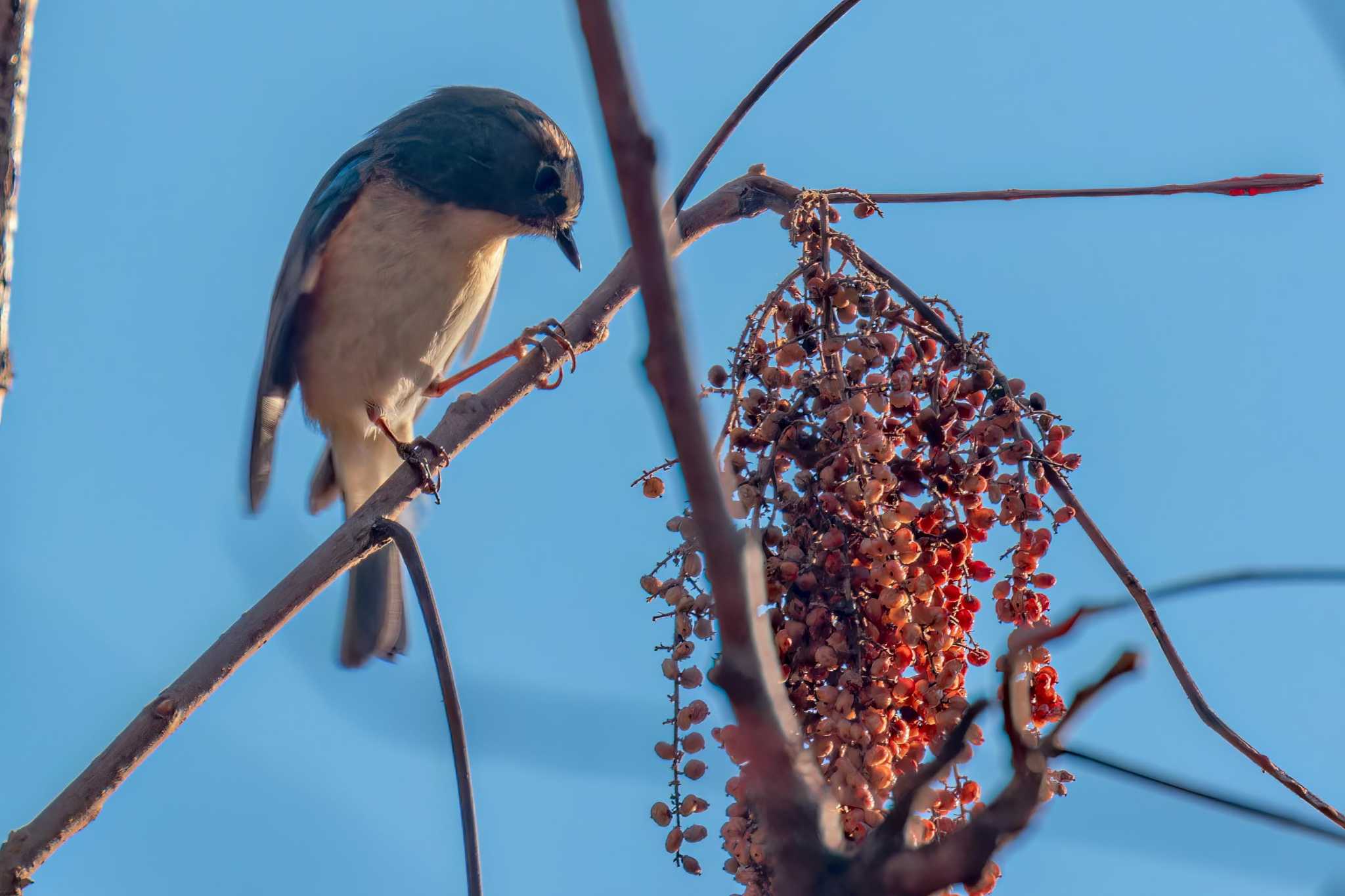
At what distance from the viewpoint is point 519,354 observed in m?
3.54

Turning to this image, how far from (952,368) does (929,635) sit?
0.44 m

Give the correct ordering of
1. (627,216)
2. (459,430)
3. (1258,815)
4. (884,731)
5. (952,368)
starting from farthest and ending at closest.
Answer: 1. (459,430)
2. (952,368)
3. (884,731)
4. (1258,815)
5. (627,216)

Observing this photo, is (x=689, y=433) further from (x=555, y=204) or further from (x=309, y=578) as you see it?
(x=555, y=204)

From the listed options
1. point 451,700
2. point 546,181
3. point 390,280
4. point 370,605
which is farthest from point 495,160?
point 451,700

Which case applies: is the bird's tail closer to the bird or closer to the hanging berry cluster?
the bird

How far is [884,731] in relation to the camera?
1541mm

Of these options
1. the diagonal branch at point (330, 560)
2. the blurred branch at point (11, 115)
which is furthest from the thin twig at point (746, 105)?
the blurred branch at point (11, 115)

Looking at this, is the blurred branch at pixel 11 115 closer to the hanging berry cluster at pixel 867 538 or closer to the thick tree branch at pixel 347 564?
the thick tree branch at pixel 347 564

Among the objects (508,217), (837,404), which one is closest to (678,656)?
(837,404)

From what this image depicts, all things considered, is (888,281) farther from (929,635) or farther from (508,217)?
(508,217)

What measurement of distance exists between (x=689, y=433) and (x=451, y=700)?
1075mm

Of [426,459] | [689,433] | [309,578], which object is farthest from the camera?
[426,459]

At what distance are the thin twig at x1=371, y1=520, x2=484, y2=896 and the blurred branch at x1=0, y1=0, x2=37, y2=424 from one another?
79 cm

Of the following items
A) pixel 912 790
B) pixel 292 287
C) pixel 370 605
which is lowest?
pixel 912 790
